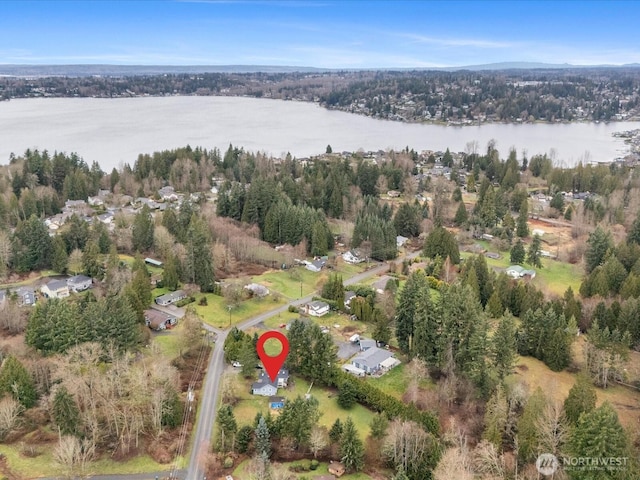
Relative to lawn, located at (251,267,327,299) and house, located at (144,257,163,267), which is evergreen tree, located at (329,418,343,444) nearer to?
lawn, located at (251,267,327,299)

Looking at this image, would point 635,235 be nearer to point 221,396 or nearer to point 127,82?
point 221,396

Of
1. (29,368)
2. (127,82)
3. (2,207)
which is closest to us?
(29,368)

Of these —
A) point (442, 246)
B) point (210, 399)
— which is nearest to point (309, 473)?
point (210, 399)

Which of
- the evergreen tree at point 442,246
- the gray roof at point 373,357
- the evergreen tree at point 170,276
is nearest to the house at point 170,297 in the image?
the evergreen tree at point 170,276

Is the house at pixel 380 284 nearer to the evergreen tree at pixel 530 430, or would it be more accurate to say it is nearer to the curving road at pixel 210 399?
the curving road at pixel 210 399

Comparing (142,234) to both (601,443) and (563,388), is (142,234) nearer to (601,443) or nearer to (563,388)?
(563,388)

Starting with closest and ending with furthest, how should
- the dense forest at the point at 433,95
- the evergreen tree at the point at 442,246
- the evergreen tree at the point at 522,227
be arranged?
the evergreen tree at the point at 442,246 < the evergreen tree at the point at 522,227 < the dense forest at the point at 433,95

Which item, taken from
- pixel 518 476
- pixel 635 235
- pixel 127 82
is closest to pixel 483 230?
pixel 635 235
